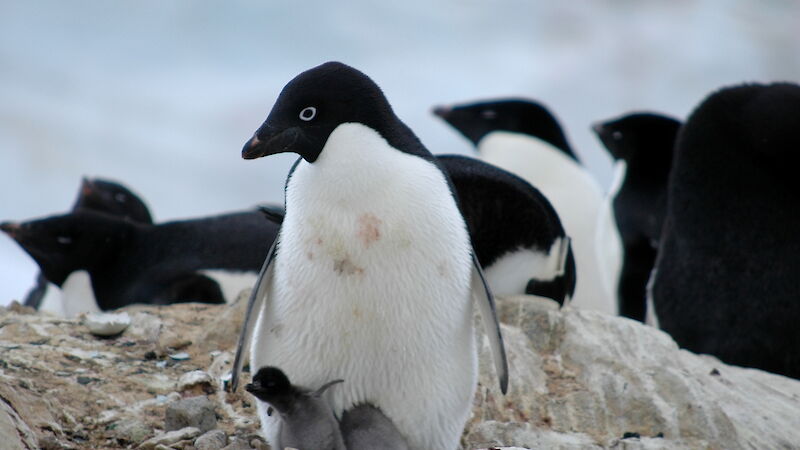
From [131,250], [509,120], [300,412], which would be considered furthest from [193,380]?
[509,120]

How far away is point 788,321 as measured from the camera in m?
3.71

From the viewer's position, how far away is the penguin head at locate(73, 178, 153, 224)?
610cm

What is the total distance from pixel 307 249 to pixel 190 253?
2372 mm

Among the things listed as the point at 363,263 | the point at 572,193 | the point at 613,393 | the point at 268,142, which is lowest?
the point at 613,393

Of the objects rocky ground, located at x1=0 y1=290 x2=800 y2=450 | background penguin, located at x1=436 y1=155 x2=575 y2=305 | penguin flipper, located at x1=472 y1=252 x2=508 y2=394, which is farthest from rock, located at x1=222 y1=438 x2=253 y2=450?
background penguin, located at x1=436 y1=155 x2=575 y2=305

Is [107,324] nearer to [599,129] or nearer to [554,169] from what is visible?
[554,169]

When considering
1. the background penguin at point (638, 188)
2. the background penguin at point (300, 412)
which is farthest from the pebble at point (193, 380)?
the background penguin at point (638, 188)

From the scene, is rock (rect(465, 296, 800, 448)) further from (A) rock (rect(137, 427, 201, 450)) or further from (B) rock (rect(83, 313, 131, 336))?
(B) rock (rect(83, 313, 131, 336))

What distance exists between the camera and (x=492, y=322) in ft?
7.97

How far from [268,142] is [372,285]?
39 cm

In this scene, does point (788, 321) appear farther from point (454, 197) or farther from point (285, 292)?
point (285, 292)

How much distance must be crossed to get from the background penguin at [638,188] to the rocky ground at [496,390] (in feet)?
7.16

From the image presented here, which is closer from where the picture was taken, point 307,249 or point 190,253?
point 307,249

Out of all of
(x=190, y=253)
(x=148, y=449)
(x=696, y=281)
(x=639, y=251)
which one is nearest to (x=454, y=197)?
(x=148, y=449)
